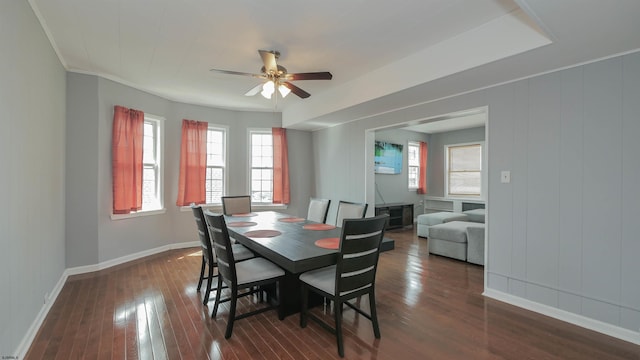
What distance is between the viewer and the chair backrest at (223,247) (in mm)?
2291

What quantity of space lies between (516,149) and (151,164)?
5.19 metres

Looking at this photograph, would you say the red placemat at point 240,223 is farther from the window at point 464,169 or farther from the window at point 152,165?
the window at point 464,169

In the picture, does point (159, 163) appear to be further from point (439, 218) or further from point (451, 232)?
point (439, 218)

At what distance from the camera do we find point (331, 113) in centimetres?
455

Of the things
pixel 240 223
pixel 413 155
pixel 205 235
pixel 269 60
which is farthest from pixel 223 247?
pixel 413 155

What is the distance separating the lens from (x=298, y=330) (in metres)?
2.38

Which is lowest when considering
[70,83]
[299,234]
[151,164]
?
[299,234]

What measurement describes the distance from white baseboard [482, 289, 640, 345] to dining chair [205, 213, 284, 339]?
91.3 inches

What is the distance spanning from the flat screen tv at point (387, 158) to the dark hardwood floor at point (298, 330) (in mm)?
3881

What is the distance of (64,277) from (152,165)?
194cm

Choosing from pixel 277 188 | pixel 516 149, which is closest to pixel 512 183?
pixel 516 149

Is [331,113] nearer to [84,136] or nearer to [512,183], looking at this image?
[512,183]

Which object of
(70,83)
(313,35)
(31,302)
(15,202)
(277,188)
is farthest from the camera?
(277,188)

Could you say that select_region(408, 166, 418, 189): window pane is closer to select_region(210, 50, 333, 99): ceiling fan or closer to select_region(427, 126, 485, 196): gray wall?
select_region(427, 126, 485, 196): gray wall
